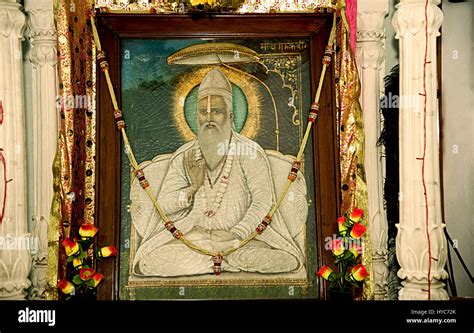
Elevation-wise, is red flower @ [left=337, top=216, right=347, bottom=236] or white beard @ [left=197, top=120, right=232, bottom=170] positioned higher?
white beard @ [left=197, top=120, right=232, bottom=170]

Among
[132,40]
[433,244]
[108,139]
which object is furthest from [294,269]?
[132,40]

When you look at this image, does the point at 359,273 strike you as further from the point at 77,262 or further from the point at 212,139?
the point at 77,262

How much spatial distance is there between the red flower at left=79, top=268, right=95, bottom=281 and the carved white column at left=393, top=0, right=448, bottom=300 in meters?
1.75

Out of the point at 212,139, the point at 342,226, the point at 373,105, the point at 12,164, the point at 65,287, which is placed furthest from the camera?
the point at 373,105

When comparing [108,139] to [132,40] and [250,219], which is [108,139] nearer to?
[132,40]

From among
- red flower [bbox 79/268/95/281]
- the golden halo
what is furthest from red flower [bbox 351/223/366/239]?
red flower [bbox 79/268/95/281]

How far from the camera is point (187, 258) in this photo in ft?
16.1

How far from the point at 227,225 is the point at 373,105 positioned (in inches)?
48.7

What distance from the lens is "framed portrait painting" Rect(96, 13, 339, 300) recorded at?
489 centimetres

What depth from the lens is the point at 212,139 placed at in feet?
16.5

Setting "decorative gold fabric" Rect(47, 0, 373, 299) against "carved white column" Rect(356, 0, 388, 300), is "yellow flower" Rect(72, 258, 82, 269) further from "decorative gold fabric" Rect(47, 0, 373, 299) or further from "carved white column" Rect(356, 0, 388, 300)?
"carved white column" Rect(356, 0, 388, 300)

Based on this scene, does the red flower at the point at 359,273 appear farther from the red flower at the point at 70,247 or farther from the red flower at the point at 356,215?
the red flower at the point at 70,247

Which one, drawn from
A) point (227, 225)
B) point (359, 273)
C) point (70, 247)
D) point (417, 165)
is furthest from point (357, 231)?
point (70, 247)

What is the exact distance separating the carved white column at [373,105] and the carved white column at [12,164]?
2092 millimetres
